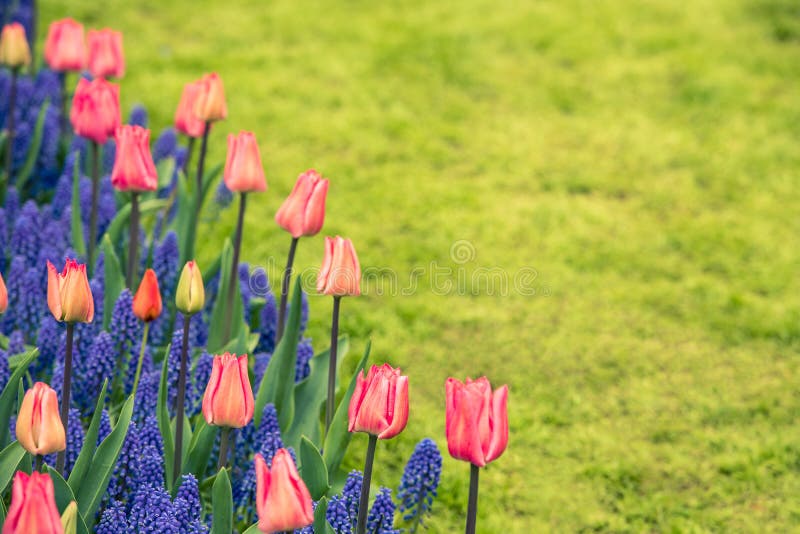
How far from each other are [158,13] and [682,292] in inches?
169

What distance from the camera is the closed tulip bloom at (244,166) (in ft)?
9.93

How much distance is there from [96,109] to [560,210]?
279cm

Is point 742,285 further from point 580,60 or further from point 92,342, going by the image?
point 92,342

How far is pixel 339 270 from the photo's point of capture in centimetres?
265

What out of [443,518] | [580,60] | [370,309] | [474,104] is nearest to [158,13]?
[474,104]

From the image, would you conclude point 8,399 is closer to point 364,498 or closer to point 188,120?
point 364,498

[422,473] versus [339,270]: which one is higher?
[339,270]

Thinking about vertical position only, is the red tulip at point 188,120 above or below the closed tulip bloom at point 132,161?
above

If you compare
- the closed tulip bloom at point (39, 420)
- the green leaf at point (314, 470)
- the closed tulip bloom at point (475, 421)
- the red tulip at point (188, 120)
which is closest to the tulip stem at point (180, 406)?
the green leaf at point (314, 470)

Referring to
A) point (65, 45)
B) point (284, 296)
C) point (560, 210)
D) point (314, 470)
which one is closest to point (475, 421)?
point (314, 470)

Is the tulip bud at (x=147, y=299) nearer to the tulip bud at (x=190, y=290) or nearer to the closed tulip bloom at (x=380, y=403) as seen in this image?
the tulip bud at (x=190, y=290)

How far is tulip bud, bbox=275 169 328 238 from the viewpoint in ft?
9.36

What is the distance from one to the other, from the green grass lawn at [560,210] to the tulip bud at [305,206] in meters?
1.14

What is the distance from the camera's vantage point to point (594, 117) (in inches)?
247
